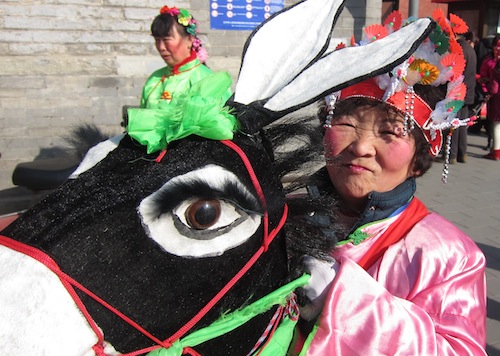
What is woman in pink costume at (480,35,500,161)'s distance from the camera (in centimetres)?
786

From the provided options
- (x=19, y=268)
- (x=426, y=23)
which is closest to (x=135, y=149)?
(x=19, y=268)

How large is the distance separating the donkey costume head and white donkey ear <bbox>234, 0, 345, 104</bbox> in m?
0.01

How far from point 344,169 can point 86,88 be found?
5481mm

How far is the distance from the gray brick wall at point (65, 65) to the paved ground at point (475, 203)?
94 centimetres

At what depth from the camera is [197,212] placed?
1.06 metres

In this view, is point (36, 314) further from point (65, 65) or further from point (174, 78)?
point (65, 65)

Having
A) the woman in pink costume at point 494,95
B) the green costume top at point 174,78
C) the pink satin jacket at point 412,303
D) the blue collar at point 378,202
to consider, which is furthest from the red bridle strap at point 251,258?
the woman in pink costume at point 494,95

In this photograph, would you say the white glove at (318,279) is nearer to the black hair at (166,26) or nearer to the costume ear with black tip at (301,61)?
the costume ear with black tip at (301,61)

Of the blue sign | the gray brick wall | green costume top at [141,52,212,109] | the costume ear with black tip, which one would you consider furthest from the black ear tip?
the blue sign

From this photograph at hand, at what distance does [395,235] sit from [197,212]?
826 mm

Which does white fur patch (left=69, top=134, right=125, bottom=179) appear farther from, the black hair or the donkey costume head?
the black hair

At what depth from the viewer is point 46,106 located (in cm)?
623

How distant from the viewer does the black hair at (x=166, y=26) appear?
413 cm

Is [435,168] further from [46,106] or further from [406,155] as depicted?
[406,155]
